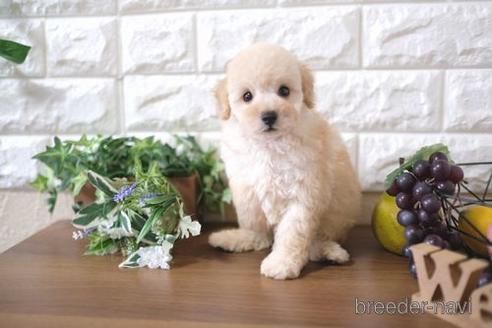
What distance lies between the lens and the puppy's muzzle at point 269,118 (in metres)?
0.91

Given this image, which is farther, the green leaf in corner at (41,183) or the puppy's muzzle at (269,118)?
the green leaf in corner at (41,183)

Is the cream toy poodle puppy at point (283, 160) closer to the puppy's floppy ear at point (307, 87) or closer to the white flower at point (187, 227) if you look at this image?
the puppy's floppy ear at point (307, 87)

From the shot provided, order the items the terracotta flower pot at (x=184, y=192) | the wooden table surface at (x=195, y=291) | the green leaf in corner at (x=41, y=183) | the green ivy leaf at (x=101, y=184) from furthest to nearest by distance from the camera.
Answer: the green leaf in corner at (x=41, y=183), the terracotta flower pot at (x=184, y=192), the green ivy leaf at (x=101, y=184), the wooden table surface at (x=195, y=291)

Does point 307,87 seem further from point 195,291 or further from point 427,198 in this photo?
point 195,291

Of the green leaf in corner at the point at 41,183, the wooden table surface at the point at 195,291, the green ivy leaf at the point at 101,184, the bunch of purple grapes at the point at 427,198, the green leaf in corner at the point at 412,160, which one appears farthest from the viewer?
the green leaf in corner at the point at 41,183

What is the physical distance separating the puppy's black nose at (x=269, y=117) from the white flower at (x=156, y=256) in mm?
354

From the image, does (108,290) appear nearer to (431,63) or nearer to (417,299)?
(417,299)

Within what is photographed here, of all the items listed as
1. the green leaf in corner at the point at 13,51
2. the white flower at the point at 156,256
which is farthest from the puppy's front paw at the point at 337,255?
the green leaf in corner at the point at 13,51

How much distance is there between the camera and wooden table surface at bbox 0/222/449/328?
73 centimetres

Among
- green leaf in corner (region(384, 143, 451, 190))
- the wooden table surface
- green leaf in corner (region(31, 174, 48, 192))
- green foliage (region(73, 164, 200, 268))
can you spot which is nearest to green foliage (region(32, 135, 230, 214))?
green leaf in corner (region(31, 174, 48, 192))

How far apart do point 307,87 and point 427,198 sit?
0.35 m

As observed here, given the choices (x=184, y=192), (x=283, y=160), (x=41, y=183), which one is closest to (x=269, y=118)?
(x=283, y=160)

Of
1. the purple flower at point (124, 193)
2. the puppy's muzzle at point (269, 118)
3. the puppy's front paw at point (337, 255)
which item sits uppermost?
the puppy's muzzle at point (269, 118)

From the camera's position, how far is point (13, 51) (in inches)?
50.0
